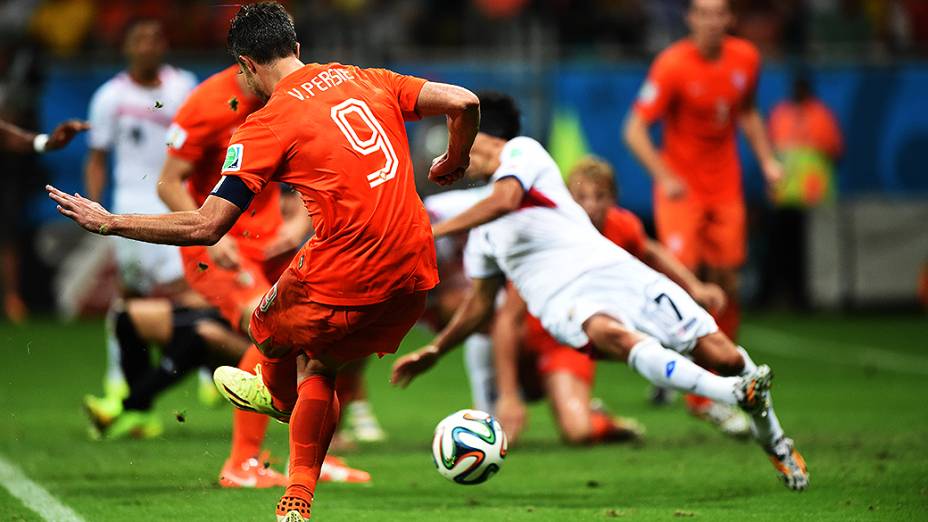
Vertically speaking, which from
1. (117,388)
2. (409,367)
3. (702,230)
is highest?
(409,367)

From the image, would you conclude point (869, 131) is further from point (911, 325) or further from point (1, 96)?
point (1, 96)

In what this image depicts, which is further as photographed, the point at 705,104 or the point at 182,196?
the point at 705,104

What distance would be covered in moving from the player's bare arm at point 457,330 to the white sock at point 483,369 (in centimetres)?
181

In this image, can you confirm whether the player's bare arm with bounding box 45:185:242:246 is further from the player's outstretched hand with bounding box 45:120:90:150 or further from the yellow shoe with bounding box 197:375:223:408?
the yellow shoe with bounding box 197:375:223:408

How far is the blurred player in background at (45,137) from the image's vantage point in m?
7.49

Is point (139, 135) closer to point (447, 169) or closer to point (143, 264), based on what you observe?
point (143, 264)

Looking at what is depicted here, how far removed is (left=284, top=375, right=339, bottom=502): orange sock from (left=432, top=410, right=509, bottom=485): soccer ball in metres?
0.66

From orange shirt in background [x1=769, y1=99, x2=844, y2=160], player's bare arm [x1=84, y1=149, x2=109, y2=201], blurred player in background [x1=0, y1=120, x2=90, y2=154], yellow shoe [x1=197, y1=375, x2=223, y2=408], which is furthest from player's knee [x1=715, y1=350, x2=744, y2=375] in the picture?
orange shirt in background [x1=769, y1=99, x2=844, y2=160]

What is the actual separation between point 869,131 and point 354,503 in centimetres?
1097

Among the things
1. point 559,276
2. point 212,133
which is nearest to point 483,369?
point 559,276

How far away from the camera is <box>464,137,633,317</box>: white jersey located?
7.62 m

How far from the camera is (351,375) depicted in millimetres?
8406

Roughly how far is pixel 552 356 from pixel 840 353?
17.5ft

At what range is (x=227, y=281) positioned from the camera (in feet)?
25.5
